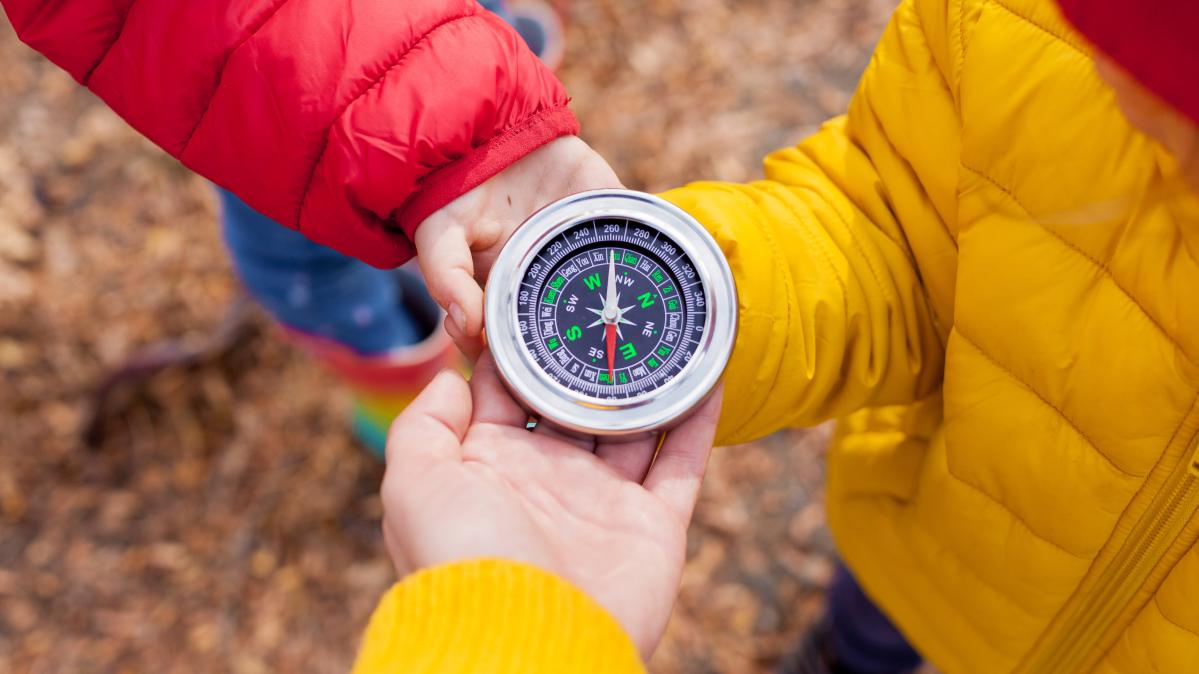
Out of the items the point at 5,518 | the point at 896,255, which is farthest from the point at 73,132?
the point at 896,255

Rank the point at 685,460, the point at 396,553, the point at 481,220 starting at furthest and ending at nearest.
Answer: the point at 481,220 → the point at 685,460 → the point at 396,553

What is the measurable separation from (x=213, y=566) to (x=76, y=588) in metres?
0.39

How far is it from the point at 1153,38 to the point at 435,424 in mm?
1025

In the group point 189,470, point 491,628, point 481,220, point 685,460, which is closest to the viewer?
point 491,628

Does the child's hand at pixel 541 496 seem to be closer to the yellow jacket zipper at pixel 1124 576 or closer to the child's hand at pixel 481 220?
the child's hand at pixel 481 220

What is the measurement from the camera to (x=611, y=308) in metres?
1.68

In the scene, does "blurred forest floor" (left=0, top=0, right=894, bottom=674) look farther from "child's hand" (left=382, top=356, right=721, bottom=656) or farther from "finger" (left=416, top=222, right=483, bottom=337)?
"finger" (left=416, top=222, right=483, bottom=337)

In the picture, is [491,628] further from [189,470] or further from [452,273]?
[189,470]

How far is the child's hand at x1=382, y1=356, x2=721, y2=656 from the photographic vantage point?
4.35ft

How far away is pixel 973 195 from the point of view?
1.49 meters

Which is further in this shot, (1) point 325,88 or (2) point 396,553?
(1) point 325,88

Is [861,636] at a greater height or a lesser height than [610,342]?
lesser

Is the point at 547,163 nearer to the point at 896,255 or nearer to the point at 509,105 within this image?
the point at 509,105

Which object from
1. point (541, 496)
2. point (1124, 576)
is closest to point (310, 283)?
point (541, 496)
